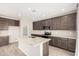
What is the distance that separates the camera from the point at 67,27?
2.49 metres

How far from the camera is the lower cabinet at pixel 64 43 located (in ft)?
8.00

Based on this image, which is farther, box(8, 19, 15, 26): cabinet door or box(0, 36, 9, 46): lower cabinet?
box(0, 36, 9, 46): lower cabinet

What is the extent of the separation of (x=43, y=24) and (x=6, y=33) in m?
1.56

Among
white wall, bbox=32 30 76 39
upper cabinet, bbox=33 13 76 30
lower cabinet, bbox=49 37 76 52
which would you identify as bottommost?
lower cabinet, bbox=49 37 76 52

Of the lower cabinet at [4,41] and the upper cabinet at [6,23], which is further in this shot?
the lower cabinet at [4,41]

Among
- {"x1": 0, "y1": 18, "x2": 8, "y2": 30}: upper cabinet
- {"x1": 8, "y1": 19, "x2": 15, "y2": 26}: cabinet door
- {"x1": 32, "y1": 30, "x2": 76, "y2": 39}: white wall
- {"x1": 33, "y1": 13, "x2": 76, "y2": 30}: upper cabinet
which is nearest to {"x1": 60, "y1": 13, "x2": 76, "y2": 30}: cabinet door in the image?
{"x1": 33, "y1": 13, "x2": 76, "y2": 30}: upper cabinet

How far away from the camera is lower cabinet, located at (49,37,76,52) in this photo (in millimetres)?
2437

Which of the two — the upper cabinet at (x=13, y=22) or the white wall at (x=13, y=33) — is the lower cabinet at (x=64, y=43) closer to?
the white wall at (x=13, y=33)

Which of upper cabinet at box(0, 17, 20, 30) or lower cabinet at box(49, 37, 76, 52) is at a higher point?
upper cabinet at box(0, 17, 20, 30)

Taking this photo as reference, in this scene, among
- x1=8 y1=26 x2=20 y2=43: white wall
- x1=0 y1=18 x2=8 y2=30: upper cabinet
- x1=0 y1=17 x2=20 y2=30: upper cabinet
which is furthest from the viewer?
x1=0 y1=18 x2=8 y2=30: upper cabinet

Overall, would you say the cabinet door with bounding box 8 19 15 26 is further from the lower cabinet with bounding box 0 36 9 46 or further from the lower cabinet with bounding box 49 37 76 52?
the lower cabinet with bounding box 49 37 76 52

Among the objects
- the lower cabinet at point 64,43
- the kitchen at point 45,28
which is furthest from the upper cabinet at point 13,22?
the lower cabinet at point 64,43

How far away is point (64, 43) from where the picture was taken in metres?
2.47

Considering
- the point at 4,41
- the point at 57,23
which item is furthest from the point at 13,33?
the point at 57,23
